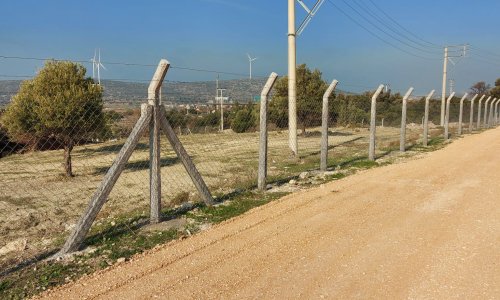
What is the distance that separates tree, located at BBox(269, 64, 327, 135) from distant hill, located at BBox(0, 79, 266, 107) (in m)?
14.5

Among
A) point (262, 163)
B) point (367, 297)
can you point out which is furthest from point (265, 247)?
point (262, 163)

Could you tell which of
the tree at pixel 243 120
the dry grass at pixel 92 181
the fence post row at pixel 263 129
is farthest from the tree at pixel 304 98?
the fence post row at pixel 263 129

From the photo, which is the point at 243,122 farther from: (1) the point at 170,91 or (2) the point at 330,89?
(1) the point at 170,91

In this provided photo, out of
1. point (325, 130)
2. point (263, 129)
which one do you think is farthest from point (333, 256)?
point (325, 130)

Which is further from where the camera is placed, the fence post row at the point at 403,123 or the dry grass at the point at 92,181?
the fence post row at the point at 403,123

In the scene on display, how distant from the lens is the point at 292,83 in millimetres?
14742

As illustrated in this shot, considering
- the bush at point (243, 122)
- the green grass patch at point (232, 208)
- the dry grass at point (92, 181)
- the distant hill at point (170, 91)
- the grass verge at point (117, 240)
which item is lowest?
the dry grass at point (92, 181)

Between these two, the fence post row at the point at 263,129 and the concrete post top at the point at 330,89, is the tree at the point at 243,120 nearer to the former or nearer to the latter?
the concrete post top at the point at 330,89

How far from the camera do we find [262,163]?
8359mm

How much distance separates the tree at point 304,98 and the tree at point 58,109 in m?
13.2

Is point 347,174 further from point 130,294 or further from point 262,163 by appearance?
point 130,294

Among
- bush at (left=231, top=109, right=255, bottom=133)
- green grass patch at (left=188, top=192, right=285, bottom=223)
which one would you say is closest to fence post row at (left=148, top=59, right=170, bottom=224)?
green grass patch at (left=188, top=192, right=285, bottom=223)

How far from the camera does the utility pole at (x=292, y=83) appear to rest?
48.1 ft

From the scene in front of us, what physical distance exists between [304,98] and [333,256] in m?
23.4
